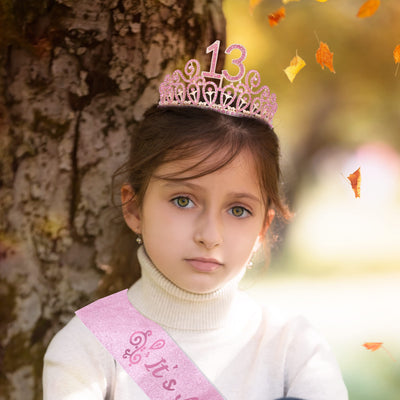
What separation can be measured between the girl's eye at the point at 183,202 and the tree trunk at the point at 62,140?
0.48 m

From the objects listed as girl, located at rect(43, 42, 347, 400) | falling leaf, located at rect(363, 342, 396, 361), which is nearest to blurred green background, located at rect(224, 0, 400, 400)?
falling leaf, located at rect(363, 342, 396, 361)

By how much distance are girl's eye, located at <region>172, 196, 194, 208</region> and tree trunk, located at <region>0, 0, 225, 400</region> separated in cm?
48

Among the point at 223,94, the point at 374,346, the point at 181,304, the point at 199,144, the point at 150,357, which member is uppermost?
the point at 223,94

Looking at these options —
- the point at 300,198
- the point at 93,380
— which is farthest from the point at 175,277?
the point at 300,198

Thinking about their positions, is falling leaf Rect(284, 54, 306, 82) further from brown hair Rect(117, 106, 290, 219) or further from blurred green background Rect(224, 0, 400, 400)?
blurred green background Rect(224, 0, 400, 400)

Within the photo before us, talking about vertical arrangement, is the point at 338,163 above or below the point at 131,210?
below

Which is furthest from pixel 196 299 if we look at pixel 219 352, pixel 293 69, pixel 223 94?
pixel 293 69

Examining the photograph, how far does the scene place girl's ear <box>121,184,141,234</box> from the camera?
1.80 m

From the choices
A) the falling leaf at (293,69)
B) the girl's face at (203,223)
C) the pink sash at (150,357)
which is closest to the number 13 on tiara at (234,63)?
the girl's face at (203,223)

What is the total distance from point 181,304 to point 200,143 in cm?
49

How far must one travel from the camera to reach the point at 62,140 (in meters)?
1.97

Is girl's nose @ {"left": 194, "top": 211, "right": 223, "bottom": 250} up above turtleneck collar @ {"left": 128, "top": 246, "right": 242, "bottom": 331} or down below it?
above

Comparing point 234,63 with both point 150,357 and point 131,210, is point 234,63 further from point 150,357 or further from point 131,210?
point 150,357

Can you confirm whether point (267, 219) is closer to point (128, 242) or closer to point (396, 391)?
point (128, 242)
